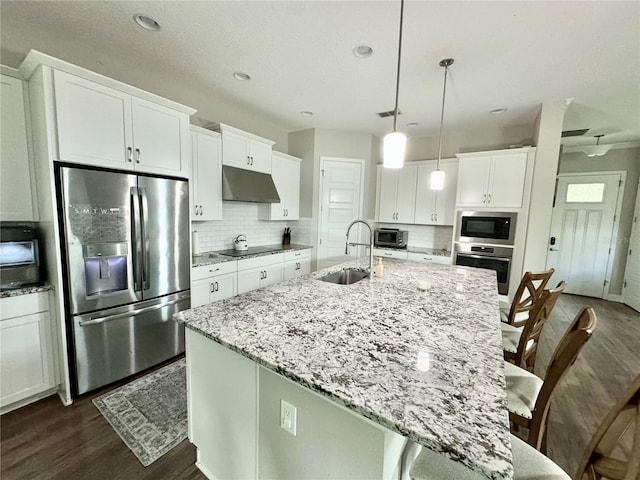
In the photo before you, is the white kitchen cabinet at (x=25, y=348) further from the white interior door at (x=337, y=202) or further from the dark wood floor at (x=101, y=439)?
the white interior door at (x=337, y=202)

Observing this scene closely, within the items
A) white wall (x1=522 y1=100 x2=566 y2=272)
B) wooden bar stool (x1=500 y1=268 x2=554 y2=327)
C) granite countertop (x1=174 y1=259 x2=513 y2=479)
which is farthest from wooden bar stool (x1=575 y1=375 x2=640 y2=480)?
white wall (x1=522 y1=100 x2=566 y2=272)

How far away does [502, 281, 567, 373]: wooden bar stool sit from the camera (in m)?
1.65

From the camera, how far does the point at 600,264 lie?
16.4ft

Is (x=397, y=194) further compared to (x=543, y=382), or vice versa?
(x=397, y=194)

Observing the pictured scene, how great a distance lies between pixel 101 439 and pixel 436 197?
15.0 feet

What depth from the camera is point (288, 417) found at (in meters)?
1.07

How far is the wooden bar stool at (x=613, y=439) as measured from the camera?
816 millimetres

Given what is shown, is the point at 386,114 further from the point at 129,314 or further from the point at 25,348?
the point at 25,348

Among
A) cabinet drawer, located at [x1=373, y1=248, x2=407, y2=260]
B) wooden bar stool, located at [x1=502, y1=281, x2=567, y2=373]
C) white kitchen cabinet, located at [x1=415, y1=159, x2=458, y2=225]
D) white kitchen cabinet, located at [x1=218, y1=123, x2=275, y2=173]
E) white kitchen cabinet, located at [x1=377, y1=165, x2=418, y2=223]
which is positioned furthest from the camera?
white kitchen cabinet, located at [x1=377, y1=165, x2=418, y2=223]

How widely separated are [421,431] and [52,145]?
8.64 feet

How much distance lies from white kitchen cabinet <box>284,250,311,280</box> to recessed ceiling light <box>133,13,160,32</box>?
108 inches

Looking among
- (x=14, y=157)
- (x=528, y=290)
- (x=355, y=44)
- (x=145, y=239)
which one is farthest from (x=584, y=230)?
(x=14, y=157)

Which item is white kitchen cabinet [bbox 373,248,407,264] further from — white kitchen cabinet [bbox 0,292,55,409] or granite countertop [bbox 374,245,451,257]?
white kitchen cabinet [bbox 0,292,55,409]

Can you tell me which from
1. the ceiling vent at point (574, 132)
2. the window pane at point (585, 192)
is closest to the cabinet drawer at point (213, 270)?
the ceiling vent at point (574, 132)
